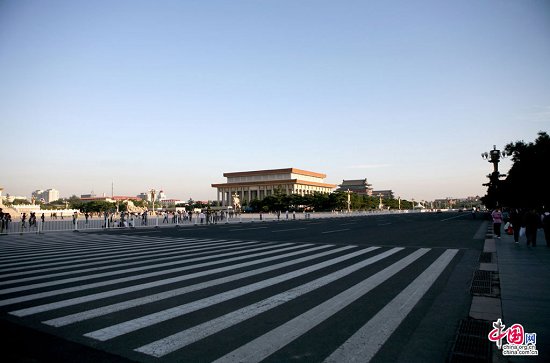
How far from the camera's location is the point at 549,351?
3844 millimetres

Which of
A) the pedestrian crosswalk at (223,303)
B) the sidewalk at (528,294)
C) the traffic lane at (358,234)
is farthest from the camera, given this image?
the traffic lane at (358,234)

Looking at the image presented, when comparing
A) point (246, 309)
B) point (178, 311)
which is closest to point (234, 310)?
point (246, 309)

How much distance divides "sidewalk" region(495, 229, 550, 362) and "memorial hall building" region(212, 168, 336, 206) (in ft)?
380

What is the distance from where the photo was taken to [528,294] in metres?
6.16

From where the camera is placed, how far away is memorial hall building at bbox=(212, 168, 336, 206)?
424 ft

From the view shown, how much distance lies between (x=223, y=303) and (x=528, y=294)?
5.31 meters

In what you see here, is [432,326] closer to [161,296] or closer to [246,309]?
[246,309]

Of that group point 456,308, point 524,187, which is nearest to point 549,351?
point 456,308

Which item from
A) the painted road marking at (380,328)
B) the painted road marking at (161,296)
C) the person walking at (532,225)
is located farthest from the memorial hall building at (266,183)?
the painted road marking at (380,328)

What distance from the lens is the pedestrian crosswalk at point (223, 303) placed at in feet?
13.5

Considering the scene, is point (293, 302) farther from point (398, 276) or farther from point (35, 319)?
point (35, 319)

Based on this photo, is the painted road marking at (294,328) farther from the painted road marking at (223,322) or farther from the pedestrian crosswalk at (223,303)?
the painted road marking at (223,322)

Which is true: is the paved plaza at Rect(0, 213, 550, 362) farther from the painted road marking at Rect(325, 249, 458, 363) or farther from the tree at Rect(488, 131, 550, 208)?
the tree at Rect(488, 131, 550, 208)

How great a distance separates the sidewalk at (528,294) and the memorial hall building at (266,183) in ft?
380
